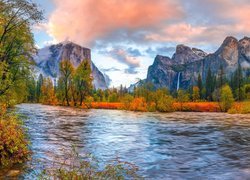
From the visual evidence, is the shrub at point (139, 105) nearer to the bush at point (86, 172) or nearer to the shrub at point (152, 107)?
the shrub at point (152, 107)

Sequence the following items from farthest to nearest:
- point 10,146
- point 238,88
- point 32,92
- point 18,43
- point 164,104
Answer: point 32,92
point 238,88
point 164,104
point 18,43
point 10,146

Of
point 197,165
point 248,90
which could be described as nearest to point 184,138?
point 197,165

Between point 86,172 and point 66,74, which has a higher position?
point 66,74

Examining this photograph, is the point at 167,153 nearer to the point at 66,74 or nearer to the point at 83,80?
the point at 83,80

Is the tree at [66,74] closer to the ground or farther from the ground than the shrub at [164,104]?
farther from the ground

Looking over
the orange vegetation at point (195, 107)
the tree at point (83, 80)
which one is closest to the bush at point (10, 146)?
the orange vegetation at point (195, 107)

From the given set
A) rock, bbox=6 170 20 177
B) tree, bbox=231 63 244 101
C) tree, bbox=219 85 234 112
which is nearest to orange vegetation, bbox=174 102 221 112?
tree, bbox=219 85 234 112

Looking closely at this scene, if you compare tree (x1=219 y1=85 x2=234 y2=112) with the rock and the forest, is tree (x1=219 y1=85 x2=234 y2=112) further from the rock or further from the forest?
the rock

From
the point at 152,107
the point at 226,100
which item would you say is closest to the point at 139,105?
the point at 152,107

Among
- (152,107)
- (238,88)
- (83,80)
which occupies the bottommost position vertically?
(152,107)

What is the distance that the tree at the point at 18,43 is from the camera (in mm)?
30859

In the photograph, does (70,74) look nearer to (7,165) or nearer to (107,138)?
(107,138)

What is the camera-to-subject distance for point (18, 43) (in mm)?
39688

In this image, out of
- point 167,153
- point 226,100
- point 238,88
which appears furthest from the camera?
point 238,88
